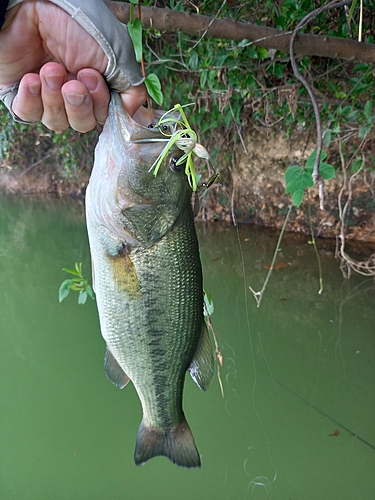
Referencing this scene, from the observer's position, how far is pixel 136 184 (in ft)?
3.31

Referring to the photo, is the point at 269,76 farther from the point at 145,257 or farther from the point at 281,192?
the point at 145,257

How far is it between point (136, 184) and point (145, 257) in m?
0.19

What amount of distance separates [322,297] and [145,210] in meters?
2.55

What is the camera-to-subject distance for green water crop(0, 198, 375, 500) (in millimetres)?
2127

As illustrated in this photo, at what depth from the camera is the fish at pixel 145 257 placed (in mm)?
982

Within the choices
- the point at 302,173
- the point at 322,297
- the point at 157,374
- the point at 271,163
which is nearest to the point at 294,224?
the point at 271,163

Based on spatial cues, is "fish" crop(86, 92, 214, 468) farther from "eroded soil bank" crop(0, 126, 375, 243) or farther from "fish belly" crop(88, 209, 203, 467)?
"eroded soil bank" crop(0, 126, 375, 243)

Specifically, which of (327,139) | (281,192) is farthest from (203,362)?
(281,192)

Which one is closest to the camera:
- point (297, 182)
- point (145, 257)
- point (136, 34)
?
point (136, 34)

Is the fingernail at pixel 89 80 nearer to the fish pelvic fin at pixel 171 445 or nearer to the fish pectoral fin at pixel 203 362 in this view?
the fish pectoral fin at pixel 203 362

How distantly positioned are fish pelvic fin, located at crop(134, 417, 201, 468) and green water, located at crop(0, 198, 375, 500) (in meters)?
1.05

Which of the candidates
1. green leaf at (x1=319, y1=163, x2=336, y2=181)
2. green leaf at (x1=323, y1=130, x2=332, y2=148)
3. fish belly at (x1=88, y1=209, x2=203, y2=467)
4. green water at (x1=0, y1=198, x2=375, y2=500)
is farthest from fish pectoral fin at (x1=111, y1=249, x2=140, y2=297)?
green leaf at (x1=323, y1=130, x2=332, y2=148)

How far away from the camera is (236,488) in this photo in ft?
6.91

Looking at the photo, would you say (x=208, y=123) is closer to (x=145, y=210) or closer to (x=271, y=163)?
(x=271, y=163)
